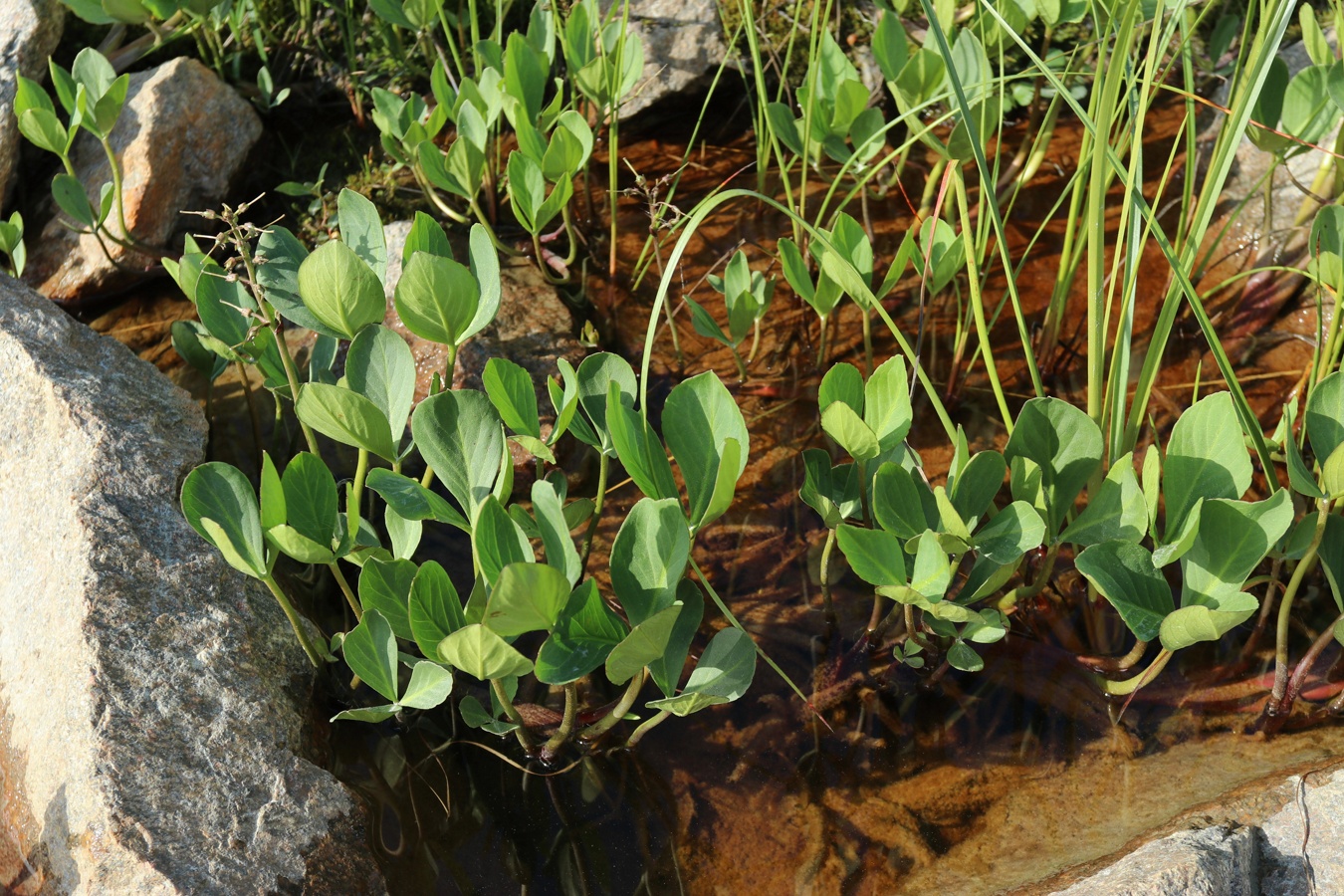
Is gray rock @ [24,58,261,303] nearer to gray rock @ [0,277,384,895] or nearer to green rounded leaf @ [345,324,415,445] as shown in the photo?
gray rock @ [0,277,384,895]

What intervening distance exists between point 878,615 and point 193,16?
1.76m

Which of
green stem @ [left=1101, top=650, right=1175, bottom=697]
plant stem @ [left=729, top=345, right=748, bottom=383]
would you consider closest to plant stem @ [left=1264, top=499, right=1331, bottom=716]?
green stem @ [left=1101, top=650, right=1175, bottom=697]

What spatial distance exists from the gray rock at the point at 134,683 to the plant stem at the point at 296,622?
26mm

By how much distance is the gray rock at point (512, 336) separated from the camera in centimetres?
173

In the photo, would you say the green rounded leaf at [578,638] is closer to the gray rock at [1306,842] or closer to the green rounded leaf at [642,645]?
the green rounded leaf at [642,645]

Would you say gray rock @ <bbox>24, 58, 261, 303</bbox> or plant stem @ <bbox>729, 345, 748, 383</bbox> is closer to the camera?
plant stem @ <bbox>729, 345, 748, 383</bbox>

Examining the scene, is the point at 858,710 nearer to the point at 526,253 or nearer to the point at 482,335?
the point at 482,335

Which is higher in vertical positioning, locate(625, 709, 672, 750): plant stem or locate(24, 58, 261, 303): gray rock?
locate(24, 58, 261, 303): gray rock

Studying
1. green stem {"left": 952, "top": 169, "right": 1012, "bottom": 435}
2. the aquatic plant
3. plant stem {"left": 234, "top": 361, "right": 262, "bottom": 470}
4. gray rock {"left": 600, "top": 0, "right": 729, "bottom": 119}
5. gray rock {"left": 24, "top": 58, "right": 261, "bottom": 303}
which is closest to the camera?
the aquatic plant

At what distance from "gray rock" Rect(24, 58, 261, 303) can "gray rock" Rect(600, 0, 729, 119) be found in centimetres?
81

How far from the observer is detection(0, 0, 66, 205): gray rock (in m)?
2.02

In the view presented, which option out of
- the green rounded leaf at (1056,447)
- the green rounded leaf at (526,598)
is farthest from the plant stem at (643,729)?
the green rounded leaf at (1056,447)

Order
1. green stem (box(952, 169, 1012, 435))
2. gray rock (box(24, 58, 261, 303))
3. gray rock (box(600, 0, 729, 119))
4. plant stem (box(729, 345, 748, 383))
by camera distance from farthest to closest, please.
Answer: gray rock (box(600, 0, 729, 119)) → gray rock (box(24, 58, 261, 303)) → plant stem (box(729, 345, 748, 383)) → green stem (box(952, 169, 1012, 435))

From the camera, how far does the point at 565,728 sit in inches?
48.8
